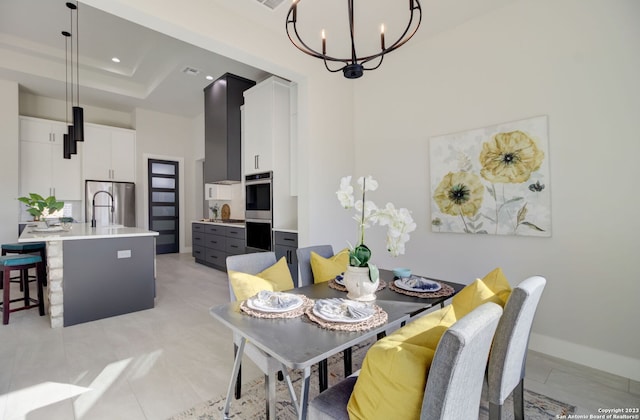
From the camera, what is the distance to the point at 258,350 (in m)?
1.48

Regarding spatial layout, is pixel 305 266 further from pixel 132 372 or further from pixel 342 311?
pixel 132 372

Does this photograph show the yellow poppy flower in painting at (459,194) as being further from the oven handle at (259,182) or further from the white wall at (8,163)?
the white wall at (8,163)

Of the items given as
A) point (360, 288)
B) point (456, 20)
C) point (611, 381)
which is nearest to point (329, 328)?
point (360, 288)

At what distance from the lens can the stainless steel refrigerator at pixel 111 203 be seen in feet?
19.6

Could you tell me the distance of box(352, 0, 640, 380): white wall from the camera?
6.81 ft

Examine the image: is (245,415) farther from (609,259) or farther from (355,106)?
(355,106)

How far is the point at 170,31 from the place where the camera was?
2389 mm

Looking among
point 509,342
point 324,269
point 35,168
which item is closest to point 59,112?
point 35,168

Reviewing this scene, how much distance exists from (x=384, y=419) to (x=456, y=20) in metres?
3.29

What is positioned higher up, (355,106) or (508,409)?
(355,106)

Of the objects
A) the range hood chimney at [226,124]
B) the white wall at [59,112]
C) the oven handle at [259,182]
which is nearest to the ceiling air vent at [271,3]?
the oven handle at [259,182]

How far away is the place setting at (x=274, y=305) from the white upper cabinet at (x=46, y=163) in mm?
6280

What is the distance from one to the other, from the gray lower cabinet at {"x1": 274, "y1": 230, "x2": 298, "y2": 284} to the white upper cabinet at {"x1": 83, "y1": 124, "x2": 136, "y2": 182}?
15.1ft

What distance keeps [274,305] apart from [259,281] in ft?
1.01
